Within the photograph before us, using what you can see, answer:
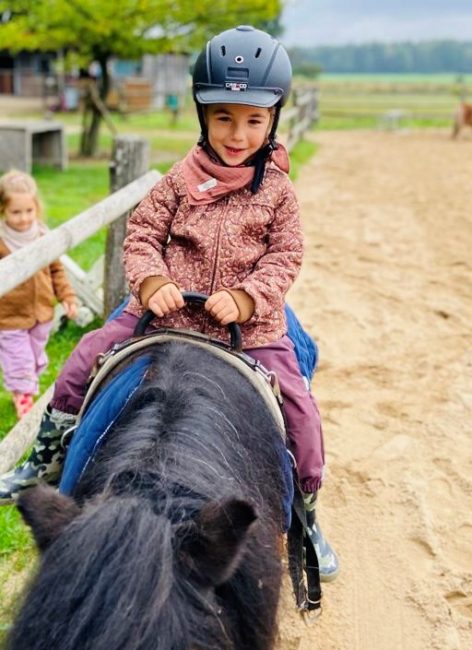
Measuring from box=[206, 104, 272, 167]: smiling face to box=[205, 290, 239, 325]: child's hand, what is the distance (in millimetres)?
584

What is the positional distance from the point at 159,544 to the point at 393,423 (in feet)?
10.4

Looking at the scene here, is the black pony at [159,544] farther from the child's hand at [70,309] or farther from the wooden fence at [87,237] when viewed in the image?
the child's hand at [70,309]

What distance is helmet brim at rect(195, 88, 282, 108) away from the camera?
2.39 m

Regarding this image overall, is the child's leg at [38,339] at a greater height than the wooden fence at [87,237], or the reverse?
the wooden fence at [87,237]

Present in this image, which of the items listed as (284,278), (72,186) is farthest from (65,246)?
(72,186)

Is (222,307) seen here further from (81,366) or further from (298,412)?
(81,366)

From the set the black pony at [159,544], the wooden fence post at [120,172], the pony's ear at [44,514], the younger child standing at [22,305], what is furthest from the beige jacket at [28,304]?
the pony's ear at [44,514]

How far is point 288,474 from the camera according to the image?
2176 mm

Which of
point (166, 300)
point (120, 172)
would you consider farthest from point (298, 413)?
point (120, 172)

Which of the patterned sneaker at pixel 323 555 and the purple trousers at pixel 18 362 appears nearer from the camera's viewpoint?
the patterned sneaker at pixel 323 555

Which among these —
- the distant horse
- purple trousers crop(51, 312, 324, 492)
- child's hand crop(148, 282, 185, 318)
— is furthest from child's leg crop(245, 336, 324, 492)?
the distant horse

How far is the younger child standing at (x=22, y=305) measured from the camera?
405cm

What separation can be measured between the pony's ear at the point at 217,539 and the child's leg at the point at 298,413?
3.19 feet

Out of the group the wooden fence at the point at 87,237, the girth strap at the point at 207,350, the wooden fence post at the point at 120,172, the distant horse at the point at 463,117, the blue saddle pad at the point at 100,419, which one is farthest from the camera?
the distant horse at the point at 463,117
